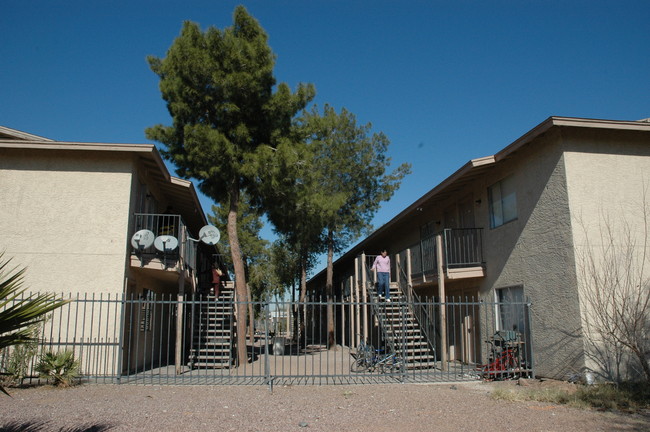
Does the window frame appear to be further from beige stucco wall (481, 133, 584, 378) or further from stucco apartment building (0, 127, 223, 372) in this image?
stucco apartment building (0, 127, 223, 372)

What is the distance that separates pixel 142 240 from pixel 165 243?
70 cm

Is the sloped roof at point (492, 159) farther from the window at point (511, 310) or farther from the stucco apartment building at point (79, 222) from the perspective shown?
the stucco apartment building at point (79, 222)

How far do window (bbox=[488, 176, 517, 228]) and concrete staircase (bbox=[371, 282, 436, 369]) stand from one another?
344 centimetres

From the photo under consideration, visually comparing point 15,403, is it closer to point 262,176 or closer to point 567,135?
point 262,176

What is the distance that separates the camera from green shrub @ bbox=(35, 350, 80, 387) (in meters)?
10.7

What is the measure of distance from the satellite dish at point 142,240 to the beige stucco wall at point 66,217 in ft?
1.04

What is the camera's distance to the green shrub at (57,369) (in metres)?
10.7

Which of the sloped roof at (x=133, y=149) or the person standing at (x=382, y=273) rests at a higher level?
the sloped roof at (x=133, y=149)

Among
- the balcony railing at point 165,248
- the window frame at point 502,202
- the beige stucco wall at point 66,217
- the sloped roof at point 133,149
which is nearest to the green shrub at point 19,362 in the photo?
the beige stucco wall at point 66,217

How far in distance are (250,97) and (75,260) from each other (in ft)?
22.2

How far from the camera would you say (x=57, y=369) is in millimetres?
10742

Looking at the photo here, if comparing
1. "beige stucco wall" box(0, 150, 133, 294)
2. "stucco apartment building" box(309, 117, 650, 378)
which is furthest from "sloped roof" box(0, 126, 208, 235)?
"stucco apartment building" box(309, 117, 650, 378)

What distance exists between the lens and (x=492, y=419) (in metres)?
7.74

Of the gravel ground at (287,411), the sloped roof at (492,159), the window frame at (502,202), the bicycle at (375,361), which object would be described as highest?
the sloped roof at (492,159)
